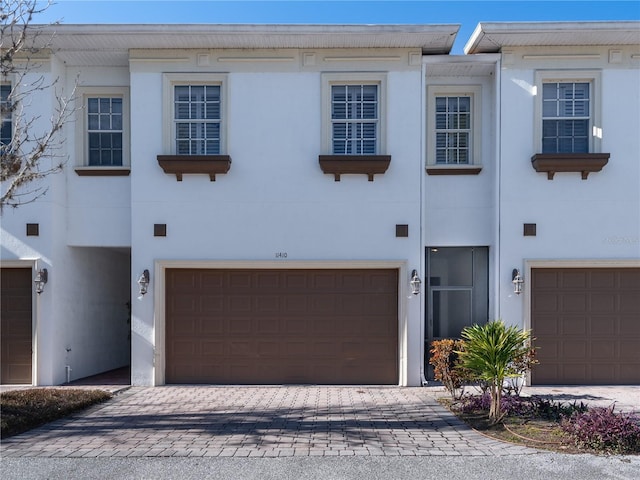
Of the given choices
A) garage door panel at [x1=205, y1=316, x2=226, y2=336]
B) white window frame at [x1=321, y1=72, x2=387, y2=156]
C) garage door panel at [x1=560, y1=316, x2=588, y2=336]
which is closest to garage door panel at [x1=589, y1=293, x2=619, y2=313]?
garage door panel at [x1=560, y1=316, x2=588, y2=336]

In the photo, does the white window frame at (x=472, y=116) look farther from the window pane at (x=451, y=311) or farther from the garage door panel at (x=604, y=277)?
the garage door panel at (x=604, y=277)

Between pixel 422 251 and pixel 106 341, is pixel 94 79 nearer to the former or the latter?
pixel 106 341

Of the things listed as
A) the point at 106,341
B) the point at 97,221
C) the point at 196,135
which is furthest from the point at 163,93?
the point at 106,341

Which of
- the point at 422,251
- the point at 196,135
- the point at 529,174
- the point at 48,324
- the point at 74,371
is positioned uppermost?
the point at 196,135

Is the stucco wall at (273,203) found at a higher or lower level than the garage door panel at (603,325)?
higher

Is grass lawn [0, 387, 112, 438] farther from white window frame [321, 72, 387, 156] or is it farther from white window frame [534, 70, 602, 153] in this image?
white window frame [534, 70, 602, 153]

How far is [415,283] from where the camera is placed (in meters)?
8.68

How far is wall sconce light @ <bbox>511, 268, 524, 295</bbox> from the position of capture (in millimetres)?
8656

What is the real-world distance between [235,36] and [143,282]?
481 centimetres

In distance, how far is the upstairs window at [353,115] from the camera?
9086 mm

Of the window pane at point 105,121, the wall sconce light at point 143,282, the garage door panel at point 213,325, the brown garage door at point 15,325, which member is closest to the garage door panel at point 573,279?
the garage door panel at point 213,325

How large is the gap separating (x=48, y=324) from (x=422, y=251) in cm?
711

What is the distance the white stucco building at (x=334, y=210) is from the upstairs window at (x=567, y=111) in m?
0.03

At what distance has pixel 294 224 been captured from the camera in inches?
350
